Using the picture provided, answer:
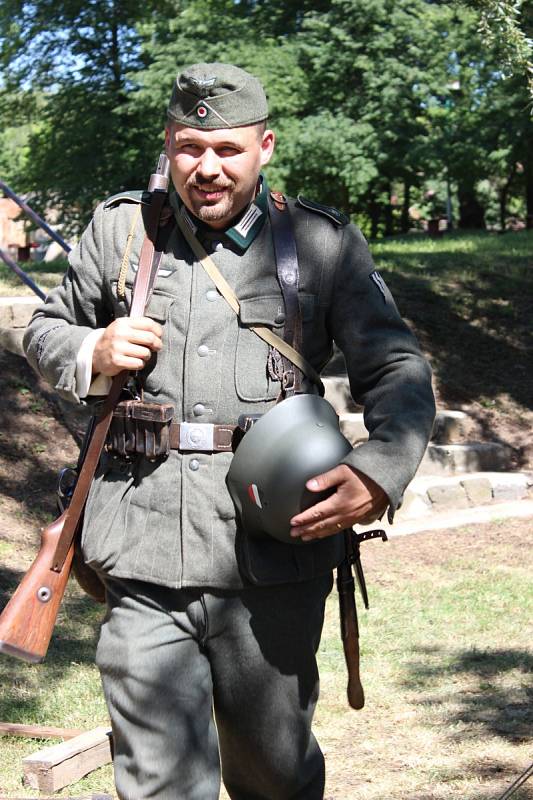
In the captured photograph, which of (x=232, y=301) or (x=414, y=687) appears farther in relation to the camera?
(x=414, y=687)

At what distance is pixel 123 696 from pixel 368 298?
1.13m

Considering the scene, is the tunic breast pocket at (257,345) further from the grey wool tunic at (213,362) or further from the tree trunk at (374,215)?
the tree trunk at (374,215)

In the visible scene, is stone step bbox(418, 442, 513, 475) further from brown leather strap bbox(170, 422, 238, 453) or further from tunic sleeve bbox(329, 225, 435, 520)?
brown leather strap bbox(170, 422, 238, 453)

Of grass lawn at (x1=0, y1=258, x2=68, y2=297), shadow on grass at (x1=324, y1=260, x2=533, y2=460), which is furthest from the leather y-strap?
shadow on grass at (x1=324, y1=260, x2=533, y2=460)

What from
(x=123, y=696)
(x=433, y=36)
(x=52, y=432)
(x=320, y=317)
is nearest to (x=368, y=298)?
(x=320, y=317)

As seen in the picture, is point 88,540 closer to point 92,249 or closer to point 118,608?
point 118,608

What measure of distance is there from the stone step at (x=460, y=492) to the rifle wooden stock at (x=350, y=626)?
5908 millimetres

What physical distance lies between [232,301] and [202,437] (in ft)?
1.14

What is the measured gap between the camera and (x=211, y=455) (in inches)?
114

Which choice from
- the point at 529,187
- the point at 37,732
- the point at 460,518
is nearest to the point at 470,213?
the point at 529,187

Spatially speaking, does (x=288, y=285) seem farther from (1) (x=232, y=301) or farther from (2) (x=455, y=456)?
(2) (x=455, y=456)

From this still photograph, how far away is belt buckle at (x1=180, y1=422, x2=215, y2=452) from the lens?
9.46 ft

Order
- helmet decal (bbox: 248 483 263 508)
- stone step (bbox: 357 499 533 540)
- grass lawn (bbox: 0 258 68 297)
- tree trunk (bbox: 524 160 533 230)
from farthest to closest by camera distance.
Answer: tree trunk (bbox: 524 160 533 230) → grass lawn (bbox: 0 258 68 297) → stone step (bbox: 357 499 533 540) → helmet decal (bbox: 248 483 263 508)

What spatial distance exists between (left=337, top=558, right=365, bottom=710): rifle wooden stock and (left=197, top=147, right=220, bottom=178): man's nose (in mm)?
1036
